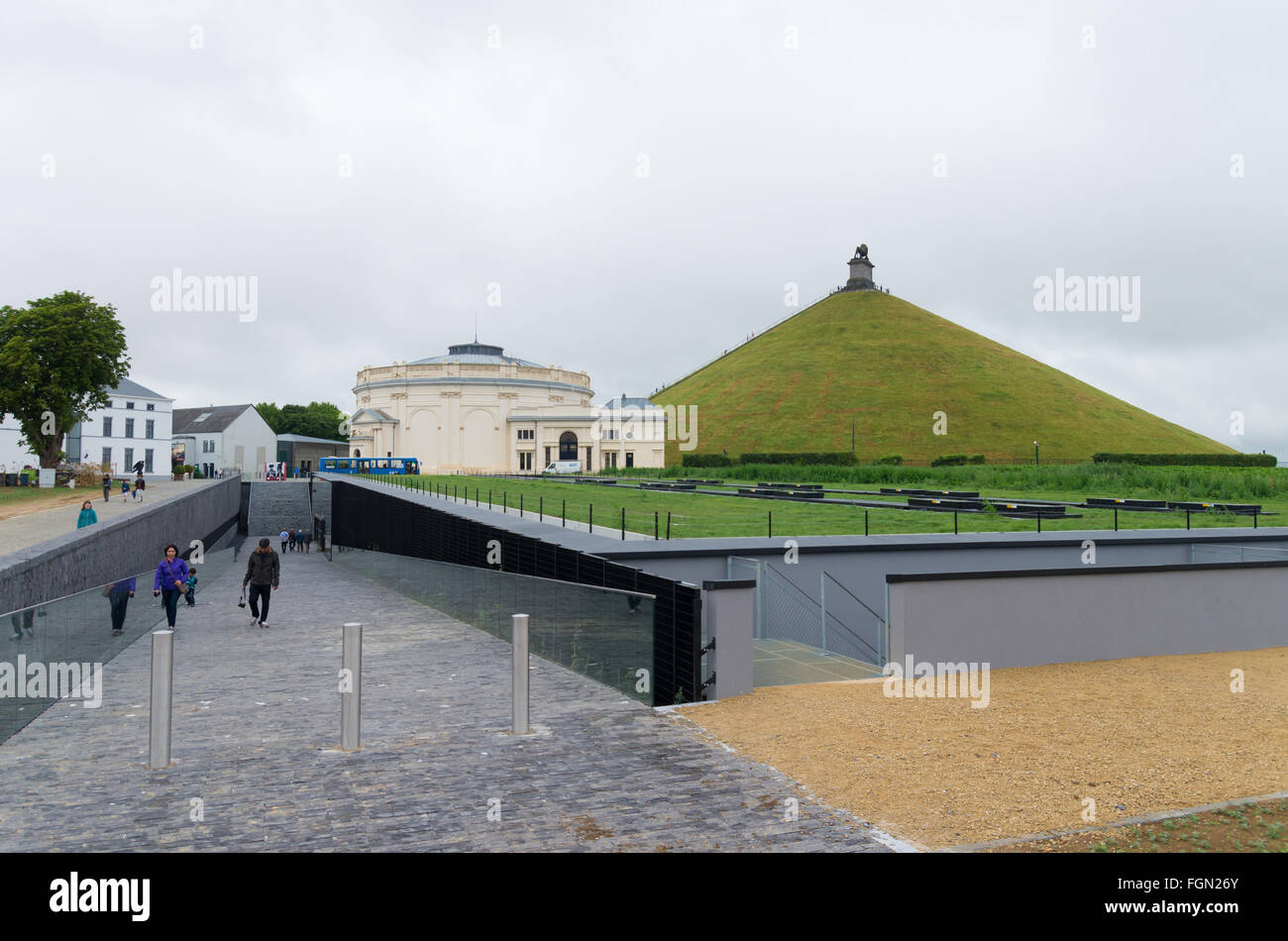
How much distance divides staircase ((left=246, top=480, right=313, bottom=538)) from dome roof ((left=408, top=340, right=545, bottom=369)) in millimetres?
45624

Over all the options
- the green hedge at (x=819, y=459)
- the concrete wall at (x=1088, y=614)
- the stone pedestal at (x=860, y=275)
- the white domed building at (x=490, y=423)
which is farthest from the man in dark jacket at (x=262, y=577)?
the stone pedestal at (x=860, y=275)

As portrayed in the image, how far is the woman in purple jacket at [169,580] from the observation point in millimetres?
14727

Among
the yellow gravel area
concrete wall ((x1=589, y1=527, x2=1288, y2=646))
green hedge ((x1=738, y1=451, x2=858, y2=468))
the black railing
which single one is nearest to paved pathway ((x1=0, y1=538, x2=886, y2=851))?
the yellow gravel area

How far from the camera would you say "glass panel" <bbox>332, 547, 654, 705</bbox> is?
9.86 meters

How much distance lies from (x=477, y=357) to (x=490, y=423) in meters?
12.5

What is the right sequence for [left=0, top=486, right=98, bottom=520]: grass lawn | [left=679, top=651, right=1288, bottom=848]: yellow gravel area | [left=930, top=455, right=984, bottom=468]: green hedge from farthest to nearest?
[left=930, top=455, right=984, bottom=468]: green hedge → [left=0, top=486, right=98, bottom=520]: grass lawn → [left=679, top=651, right=1288, bottom=848]: yellow gravel area

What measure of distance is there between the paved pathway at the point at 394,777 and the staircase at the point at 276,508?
52852 millimetres

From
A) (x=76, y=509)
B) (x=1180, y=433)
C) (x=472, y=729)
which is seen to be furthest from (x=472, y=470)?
(x=1180, y=433)

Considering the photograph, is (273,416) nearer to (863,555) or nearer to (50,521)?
(50,521)

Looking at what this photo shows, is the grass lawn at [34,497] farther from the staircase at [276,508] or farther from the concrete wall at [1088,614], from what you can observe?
the concrete wall at [1088,614]

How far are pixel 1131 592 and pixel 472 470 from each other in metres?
93.8

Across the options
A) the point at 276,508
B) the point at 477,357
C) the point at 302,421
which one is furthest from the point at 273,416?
the point at 276,508

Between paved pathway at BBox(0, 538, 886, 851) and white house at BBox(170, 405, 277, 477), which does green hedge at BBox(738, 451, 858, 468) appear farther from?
paved pathway at BBox(0, 538, 886, 851)
